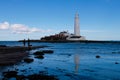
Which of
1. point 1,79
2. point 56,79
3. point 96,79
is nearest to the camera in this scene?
point 1,79

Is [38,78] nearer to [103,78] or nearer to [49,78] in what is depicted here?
[49,78]

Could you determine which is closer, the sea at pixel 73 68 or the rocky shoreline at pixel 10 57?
the sea at pixel 73 68

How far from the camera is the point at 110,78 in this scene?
2703 cm

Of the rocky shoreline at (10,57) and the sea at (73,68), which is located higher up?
the rocky shoreline at (10,57)

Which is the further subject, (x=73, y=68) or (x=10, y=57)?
(x=10, y=57)

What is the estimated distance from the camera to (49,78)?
23875 mm

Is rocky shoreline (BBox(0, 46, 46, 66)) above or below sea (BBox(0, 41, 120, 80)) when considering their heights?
above

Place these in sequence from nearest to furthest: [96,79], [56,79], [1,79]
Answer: [1,79] < [56,79] < [96,79]

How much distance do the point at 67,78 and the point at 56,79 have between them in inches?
86.1

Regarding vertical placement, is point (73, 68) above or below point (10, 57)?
below

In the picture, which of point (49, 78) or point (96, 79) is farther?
point (96, 79)

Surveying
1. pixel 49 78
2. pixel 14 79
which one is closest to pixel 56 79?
pixel 49 78

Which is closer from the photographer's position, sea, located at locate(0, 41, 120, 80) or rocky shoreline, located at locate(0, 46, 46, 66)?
sea, located at locate(0, 41, 120, 80)

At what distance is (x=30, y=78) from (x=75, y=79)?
16.3 feet
